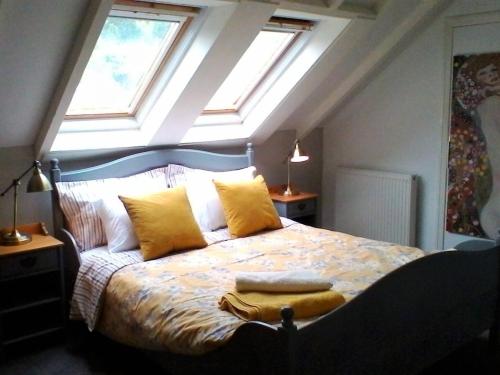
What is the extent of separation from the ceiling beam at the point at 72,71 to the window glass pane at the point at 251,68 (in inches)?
48.3

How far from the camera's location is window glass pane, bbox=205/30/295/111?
3.76 meters

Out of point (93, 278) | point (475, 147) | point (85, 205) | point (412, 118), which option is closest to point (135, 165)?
point (85, 205)

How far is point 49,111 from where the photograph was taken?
2.97 metres

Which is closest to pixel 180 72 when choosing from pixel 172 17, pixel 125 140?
pixel 172 17

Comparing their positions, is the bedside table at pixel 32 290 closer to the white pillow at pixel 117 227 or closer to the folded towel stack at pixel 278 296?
the white pillow at pixel 117 227

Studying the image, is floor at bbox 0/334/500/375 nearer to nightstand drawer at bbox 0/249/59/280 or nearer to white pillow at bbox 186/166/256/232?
nightstand drawer at bbox 0/249/59/280

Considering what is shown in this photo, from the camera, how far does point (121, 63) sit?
10.8ft

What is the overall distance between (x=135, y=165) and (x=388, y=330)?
2.04 meters

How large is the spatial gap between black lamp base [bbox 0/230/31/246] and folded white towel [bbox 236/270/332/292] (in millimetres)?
1337

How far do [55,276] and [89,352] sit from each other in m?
0.48

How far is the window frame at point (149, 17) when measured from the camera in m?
2.83

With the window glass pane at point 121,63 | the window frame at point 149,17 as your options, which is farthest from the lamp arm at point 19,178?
the window glass pane at point 121,63

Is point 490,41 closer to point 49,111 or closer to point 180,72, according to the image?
point 180,72

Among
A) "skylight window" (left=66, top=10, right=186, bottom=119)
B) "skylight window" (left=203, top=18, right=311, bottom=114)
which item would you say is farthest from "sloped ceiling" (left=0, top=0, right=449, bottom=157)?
"skylight window" (left=66, top=10, right=186, bottom=119)
